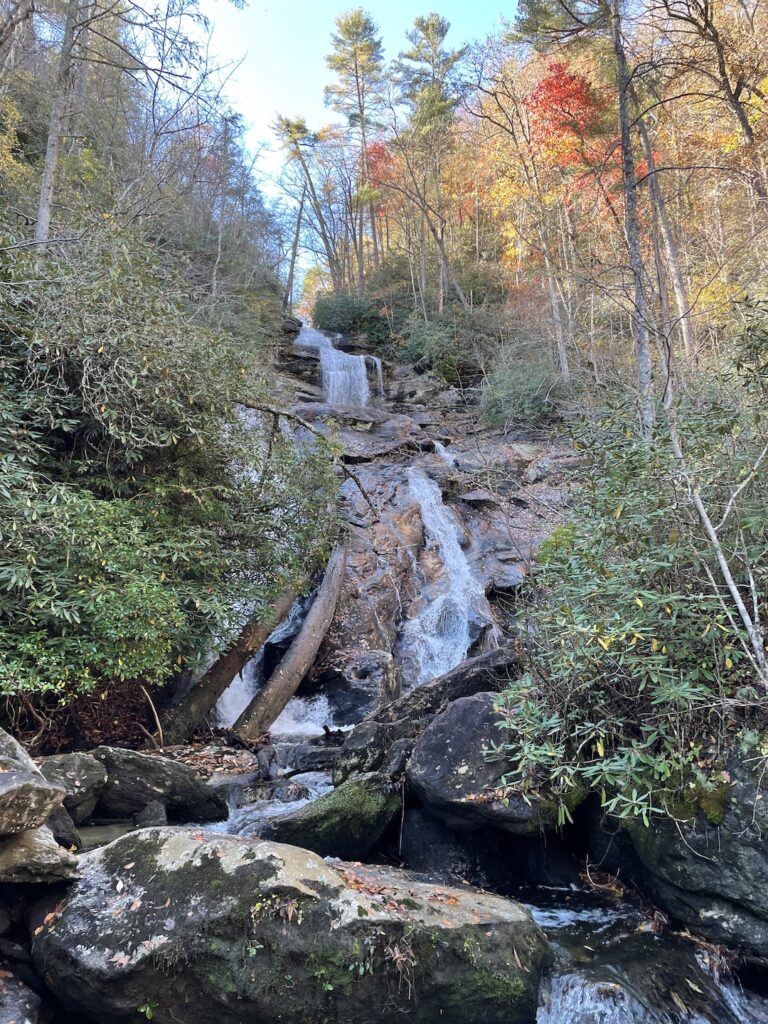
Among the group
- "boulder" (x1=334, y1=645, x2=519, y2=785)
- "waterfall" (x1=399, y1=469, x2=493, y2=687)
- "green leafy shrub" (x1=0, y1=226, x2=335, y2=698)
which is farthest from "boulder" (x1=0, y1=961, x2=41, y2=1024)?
"waterfall" (x1=399, y1=469, x2=493, y2=687)

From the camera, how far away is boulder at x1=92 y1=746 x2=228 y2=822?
471cm

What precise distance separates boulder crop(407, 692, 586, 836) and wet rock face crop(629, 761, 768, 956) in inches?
26.8

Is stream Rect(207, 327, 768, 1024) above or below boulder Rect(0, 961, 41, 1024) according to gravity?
below

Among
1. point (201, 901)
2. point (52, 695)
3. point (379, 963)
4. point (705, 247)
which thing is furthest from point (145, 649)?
point (705, 247)

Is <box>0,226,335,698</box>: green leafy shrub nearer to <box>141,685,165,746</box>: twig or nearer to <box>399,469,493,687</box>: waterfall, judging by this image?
<box>141,685,165,746</box>: twig

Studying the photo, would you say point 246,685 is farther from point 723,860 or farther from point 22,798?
point 723,860

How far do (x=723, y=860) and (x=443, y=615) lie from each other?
6.58 meters

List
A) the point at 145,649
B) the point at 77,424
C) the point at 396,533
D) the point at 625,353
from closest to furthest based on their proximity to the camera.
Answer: the point at 145,649 < the point at 77,424 < the point at 396,533 < the point at 625,353

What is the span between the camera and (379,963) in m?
2.92

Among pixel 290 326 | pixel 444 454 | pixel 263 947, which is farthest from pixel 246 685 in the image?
pixel 290 326

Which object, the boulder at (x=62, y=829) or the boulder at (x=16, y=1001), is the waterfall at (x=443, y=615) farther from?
the boulder at (x=16, y=1001)

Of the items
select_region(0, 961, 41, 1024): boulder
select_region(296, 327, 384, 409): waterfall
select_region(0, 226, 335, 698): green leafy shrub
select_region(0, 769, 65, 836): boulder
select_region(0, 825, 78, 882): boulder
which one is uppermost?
select_region(296, 327, 384, 409): waterfall

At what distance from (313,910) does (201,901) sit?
56 centimetres

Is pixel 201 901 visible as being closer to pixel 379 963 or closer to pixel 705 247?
pixel 379 963
